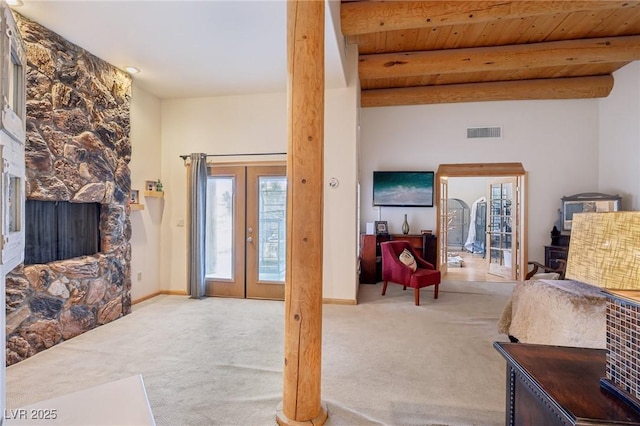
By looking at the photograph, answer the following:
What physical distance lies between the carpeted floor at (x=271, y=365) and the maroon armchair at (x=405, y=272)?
0.36m

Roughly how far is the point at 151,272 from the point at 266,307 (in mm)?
1849

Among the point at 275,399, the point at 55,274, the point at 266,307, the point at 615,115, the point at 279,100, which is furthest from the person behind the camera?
the point at 615,115

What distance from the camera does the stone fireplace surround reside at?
2.79 m

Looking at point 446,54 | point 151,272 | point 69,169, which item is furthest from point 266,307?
point 446,54

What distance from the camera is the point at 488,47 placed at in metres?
4.69

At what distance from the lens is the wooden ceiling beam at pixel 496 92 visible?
5422mm

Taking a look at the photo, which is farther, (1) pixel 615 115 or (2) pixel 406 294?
(1) pixel 615 115

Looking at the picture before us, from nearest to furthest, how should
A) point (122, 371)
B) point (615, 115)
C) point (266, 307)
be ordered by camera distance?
point (122, 371), point (266, 307), point (615, 115)

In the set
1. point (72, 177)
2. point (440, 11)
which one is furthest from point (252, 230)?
point (440, 11)

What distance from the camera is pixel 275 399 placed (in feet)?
7.23

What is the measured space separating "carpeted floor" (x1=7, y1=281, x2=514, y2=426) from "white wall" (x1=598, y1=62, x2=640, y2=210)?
319 centimetres

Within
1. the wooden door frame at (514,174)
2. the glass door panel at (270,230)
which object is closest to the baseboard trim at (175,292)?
the glass door panel at (270,230)

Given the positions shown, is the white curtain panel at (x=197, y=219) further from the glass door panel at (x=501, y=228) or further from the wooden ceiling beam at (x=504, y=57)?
the glass door panel at (x=501, y=228)

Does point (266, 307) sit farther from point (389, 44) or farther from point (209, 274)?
point (389, 44)
